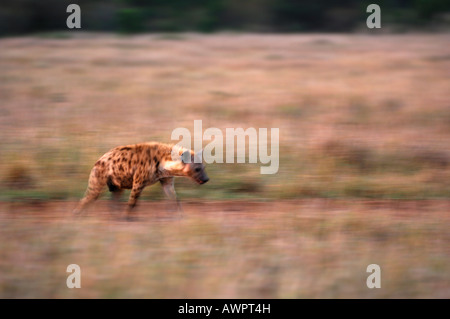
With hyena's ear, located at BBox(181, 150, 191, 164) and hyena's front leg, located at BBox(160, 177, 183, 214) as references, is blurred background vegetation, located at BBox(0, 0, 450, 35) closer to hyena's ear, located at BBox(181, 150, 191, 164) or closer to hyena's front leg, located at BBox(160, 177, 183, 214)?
hyena's front leg, located at BBox(160, 177, 183, 214)

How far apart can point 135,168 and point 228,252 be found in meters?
1.39

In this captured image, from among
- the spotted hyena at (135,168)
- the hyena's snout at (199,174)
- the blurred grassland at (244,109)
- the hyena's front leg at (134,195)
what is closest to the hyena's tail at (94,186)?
the spotted hyena at (135,168)

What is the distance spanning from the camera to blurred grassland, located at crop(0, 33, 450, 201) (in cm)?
685

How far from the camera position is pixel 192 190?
6.67 metres

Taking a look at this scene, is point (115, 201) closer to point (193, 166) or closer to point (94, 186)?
point (94, 186)

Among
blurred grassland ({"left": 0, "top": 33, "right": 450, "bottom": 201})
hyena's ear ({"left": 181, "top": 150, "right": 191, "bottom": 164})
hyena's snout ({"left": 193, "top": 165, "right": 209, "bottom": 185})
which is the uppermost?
blurred grassland ({"left": 0, "top": 33, "right": 450, "bottom": 201})

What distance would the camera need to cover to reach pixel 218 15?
77.4ft

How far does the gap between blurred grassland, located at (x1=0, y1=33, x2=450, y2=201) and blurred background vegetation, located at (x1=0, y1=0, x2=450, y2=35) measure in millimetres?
4772

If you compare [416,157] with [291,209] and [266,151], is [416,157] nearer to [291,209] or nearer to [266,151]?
[266,151]

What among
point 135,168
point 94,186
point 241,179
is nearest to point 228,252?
point 135,168

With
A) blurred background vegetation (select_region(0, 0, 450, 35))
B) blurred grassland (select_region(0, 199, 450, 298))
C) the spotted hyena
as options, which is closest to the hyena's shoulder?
the spotted hyena

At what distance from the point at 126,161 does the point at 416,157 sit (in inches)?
160

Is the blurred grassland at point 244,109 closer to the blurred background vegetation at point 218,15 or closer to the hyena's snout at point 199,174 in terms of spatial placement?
the hyena's snout at point 199,174

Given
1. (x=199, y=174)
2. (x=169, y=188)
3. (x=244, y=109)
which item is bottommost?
(x=169, y=188)
